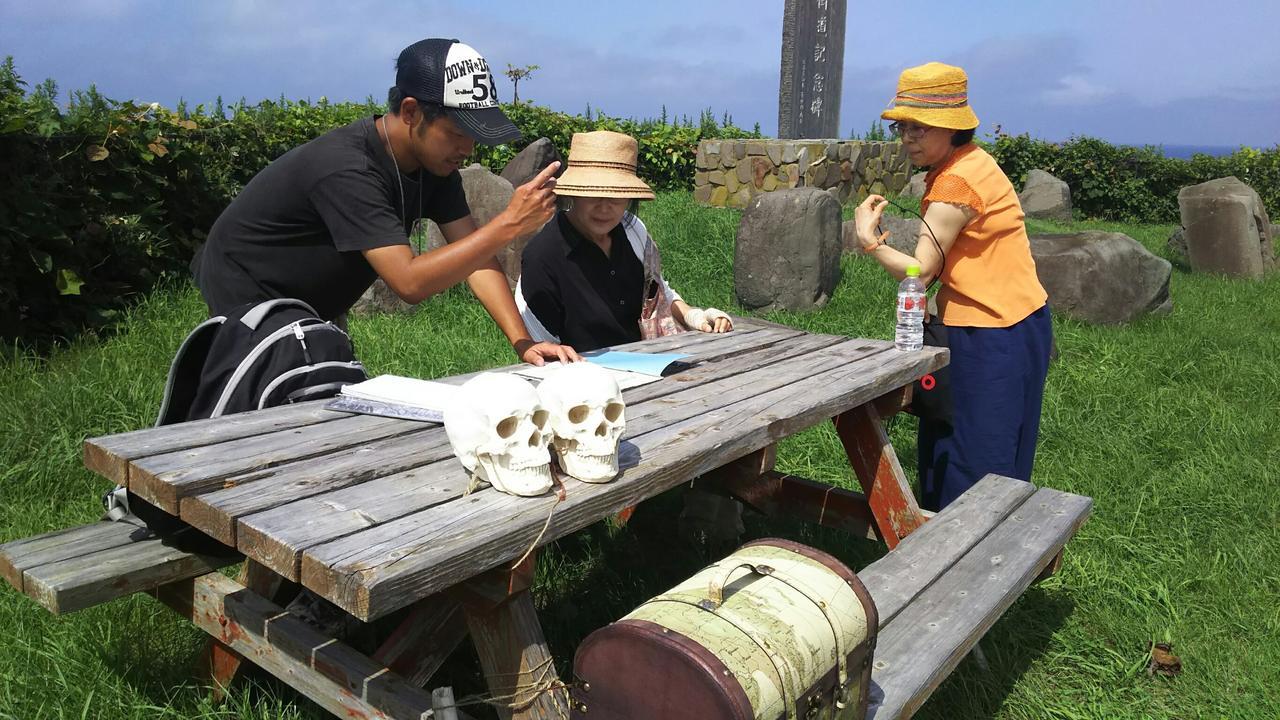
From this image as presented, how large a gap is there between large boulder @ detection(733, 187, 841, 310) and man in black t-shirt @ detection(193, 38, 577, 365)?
15.1 feet

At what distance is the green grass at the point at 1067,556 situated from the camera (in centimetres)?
277

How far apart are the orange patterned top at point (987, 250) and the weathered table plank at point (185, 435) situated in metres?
2.08

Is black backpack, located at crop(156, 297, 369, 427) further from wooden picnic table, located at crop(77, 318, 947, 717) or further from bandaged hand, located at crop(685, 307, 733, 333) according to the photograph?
bandaged hand, located at crop(685, 307, 733, 333)

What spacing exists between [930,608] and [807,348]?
1296mm

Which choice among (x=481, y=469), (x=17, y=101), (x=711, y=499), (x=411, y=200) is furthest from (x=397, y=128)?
(x=17, y=101)

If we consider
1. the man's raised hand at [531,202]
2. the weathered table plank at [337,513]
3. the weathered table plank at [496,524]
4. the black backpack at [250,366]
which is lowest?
the weathered table plank at [496,524]

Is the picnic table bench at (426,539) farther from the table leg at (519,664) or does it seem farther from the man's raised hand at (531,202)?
the man's raised hand at (531,202)

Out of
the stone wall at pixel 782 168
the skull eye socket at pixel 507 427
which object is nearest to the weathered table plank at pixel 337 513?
the skull eye socket at pixel 507 427

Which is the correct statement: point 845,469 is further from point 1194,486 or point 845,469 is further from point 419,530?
point 419,530

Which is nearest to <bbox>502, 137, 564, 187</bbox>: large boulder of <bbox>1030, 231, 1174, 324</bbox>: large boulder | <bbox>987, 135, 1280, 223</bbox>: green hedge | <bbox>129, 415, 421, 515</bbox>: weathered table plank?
<bbox>1030, 231, 1174, 324</bbox>: large boulder

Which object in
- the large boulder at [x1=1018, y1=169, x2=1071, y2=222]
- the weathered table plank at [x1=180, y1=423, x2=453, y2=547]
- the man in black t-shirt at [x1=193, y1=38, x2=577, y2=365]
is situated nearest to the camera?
the weathered table plank at [x1=180, y1=423, x2=453, y2=547]

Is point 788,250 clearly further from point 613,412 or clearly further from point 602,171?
point 613,412

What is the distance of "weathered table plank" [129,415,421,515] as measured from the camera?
181 centimetres

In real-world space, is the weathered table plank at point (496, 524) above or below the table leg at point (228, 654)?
above
